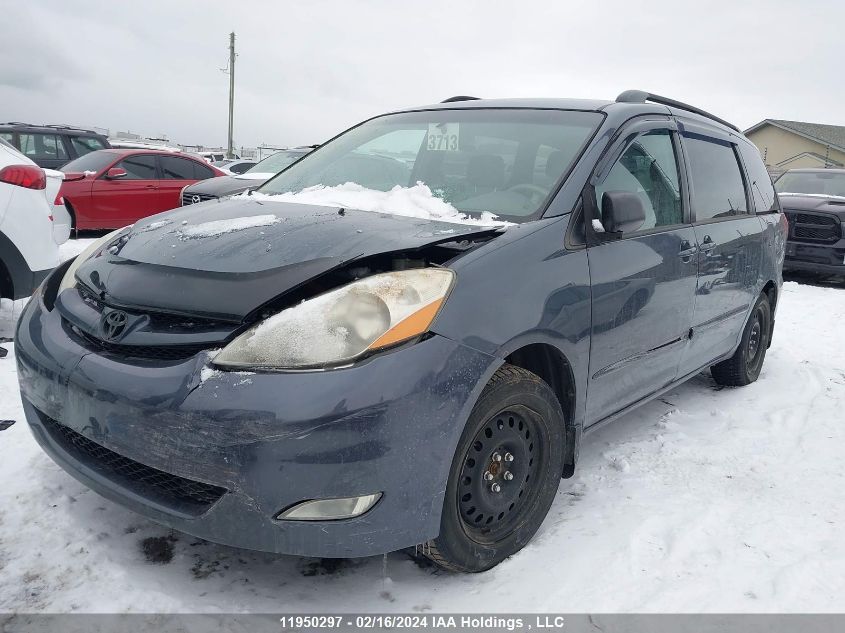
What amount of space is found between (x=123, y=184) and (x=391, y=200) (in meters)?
8.96

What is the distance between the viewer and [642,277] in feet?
9.78

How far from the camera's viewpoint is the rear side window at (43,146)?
12.4 m

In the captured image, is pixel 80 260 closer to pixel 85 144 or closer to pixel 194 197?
pixel 194 197

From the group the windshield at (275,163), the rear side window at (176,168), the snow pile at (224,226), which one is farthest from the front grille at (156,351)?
the rear side window at (176,168)

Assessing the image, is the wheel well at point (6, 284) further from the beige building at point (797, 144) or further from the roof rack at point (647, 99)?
the beige building at point (797, 144)

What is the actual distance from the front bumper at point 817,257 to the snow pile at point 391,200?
7987 millimetres

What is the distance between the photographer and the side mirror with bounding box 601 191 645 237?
2.68 m

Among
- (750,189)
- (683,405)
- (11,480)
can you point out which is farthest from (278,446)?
(750,189)

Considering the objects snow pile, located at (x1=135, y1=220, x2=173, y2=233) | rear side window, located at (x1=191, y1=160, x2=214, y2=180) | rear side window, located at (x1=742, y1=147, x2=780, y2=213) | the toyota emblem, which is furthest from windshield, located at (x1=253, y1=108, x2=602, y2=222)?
rear side window, located at (x1=191, y1=160, x2=214, y2=180)

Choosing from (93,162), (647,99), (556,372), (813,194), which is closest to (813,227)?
(813,194)

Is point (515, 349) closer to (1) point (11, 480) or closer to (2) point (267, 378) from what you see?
(2) point (267, 378)

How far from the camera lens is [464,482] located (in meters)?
2.26

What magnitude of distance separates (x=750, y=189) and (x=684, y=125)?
3.47ft

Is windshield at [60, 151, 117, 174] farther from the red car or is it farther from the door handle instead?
the door handle
